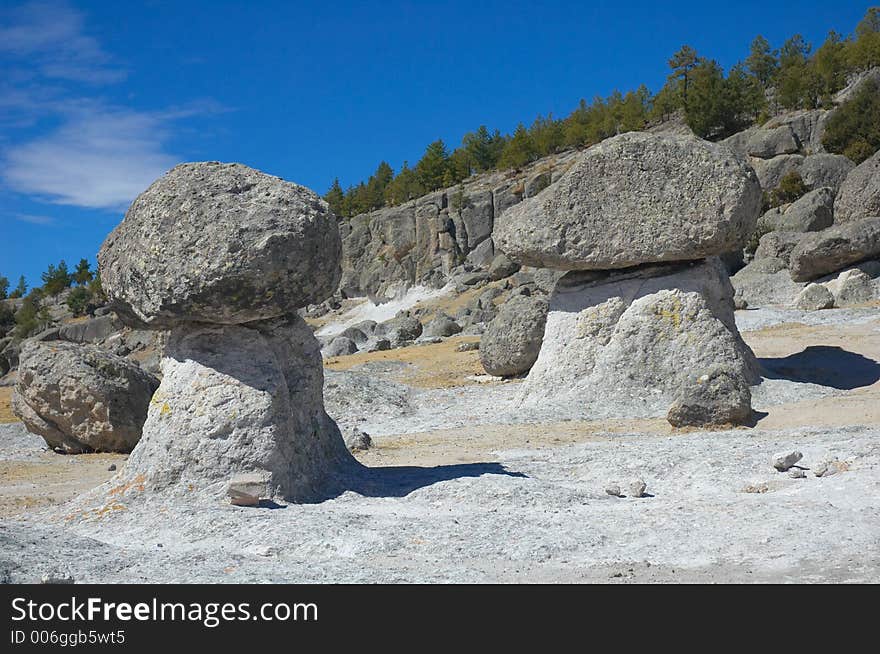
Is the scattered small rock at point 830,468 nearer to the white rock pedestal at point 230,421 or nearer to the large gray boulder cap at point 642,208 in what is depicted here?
the white rock pedestal at point 230,421

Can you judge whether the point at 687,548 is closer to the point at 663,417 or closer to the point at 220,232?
the point at 220,232

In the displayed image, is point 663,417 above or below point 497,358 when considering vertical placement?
below

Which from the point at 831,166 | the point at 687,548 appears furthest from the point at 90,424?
the point at 831,166

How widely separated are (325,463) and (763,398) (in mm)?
8119

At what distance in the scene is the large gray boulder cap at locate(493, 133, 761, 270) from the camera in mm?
15281

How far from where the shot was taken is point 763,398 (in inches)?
585

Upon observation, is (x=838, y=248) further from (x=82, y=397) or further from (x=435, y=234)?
(x=435, y=234)

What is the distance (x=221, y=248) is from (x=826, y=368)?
12505mm

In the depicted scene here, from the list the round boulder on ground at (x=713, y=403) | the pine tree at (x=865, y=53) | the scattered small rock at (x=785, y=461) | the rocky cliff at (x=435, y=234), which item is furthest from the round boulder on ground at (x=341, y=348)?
the pine tree at (x=865, y=53)

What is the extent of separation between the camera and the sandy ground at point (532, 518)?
625cm

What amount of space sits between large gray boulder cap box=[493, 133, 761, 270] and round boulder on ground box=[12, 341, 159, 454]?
710 cm

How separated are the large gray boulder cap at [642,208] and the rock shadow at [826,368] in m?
2.84

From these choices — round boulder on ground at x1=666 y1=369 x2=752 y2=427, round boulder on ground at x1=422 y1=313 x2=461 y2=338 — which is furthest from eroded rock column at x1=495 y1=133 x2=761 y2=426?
round boulder on ground at x1=422 y1=313 x2=461 y2=338

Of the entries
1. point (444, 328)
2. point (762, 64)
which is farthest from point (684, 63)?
point (444, 328)
